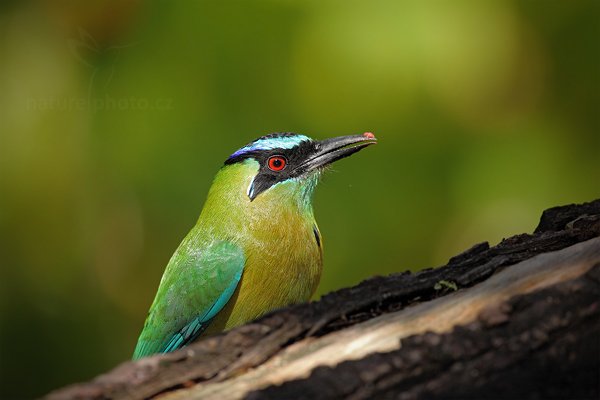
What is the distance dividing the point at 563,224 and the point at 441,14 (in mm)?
2401

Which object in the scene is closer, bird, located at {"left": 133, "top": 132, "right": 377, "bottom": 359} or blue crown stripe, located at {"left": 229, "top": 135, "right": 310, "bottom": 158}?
bird, located at {"left": 133, "top": 132, "right": 377, "bottom": 359}

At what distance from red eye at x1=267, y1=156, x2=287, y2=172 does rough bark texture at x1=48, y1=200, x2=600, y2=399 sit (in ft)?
7.75

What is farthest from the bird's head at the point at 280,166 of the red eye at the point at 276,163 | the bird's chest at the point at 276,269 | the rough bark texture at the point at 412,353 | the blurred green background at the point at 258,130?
the rough bark texture at the point at 412,353

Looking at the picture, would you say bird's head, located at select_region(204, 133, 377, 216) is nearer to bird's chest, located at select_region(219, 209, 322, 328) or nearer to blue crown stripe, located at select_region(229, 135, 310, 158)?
blue crown stripe, located at select_region(229, 135, 310, 158)

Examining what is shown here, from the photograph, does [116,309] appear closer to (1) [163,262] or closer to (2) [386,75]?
(1) [163,262]

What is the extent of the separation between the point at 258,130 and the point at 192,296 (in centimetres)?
144

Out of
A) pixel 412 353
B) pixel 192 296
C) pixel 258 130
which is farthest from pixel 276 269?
pixel 412 353

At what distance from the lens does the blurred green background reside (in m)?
5.93

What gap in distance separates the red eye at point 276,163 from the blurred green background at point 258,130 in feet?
1.50

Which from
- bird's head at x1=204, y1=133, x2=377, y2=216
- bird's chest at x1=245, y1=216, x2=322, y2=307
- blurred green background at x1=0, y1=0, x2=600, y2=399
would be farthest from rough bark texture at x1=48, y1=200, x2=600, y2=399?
blurred green background at x1=0, y1=0, x2=600, y2=399

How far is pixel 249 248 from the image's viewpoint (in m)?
5.27

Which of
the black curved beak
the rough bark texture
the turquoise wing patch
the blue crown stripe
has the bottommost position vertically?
the rough bark texture

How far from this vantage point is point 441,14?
5941 millimetres

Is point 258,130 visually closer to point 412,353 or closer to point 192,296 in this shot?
point 192,296
